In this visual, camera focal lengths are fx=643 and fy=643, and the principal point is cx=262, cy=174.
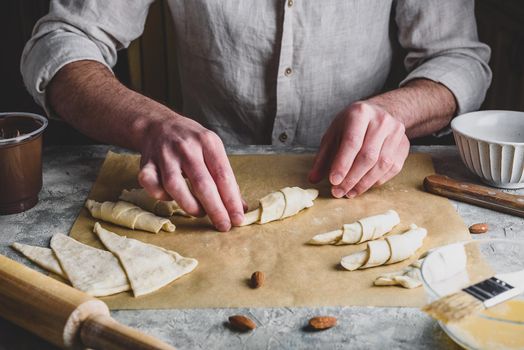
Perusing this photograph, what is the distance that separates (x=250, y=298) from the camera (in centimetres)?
115

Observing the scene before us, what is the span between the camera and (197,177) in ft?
4.47

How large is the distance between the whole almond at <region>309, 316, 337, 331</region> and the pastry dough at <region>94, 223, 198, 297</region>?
0.95ft

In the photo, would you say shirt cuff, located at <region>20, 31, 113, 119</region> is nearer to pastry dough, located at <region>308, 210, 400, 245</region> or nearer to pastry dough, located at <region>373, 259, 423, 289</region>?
pastry dough, located at <region>308, 210, 400, 245</region>

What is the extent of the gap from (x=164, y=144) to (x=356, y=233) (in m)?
0.47

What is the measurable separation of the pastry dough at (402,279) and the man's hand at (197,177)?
1.13 feet

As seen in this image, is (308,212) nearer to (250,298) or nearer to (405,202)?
(405,202)

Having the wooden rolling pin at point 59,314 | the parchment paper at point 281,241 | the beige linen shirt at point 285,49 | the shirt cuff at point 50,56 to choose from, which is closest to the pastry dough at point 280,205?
the parchment paper at point 281,241

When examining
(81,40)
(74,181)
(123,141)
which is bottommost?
(74,181)

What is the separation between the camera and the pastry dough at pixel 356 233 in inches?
52.2

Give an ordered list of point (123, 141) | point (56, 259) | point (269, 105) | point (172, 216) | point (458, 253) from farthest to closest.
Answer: point (269, 105)
point (123, 141)
point (172, 216)
point (56, 259)
point (458, 253)

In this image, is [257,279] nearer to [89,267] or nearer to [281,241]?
[281,241]

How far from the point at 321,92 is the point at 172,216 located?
819 millimetres

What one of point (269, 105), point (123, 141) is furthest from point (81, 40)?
point (269, 105)

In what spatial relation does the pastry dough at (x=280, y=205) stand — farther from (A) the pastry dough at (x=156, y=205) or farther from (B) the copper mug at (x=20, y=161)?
(B) the copper mug at (x=20, y=161)
